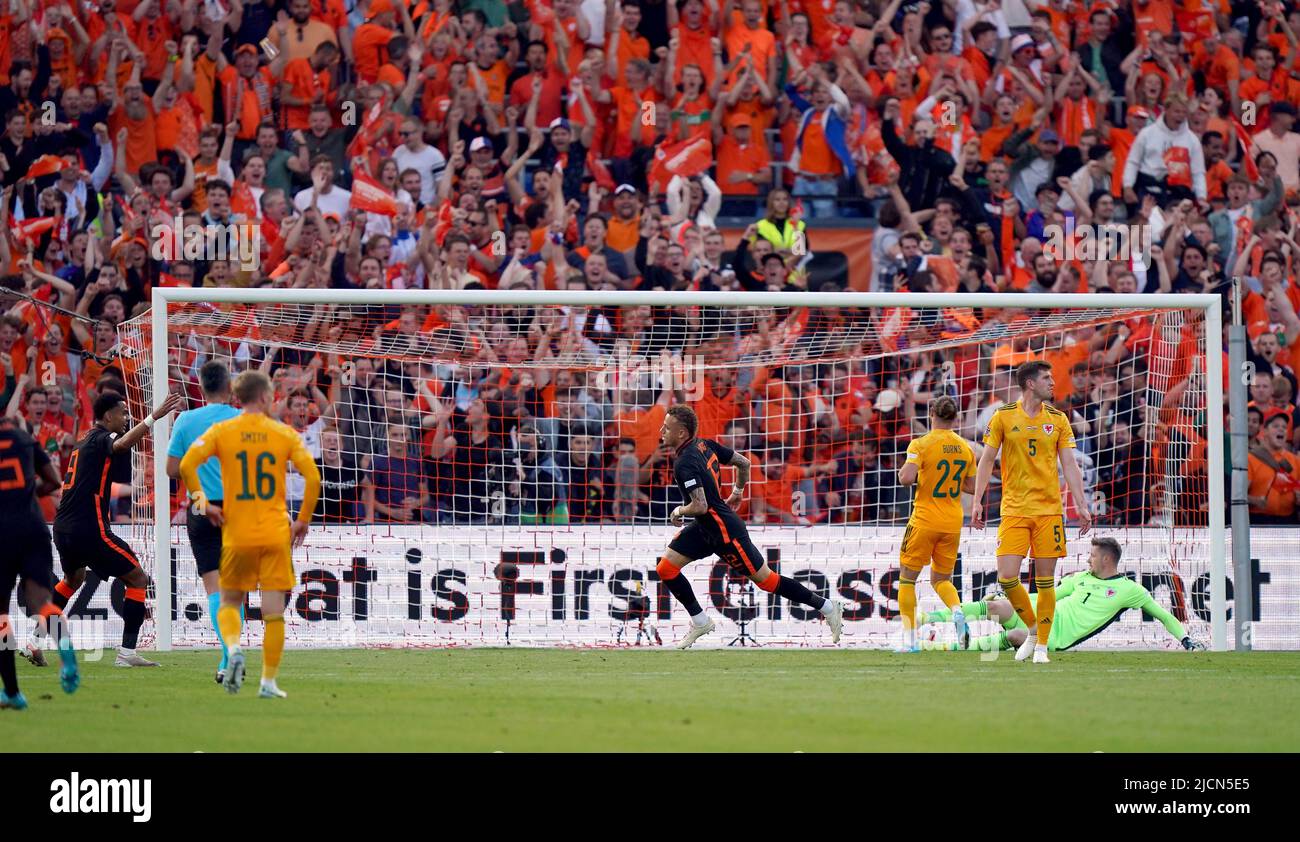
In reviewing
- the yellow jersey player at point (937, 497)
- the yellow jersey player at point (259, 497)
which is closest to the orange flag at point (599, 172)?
the yellow jersey player at point (937, 497)

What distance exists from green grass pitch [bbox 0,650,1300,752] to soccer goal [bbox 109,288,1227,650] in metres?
1.60

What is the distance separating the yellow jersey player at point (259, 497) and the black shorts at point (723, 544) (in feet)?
14.9

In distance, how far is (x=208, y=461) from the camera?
1162cm

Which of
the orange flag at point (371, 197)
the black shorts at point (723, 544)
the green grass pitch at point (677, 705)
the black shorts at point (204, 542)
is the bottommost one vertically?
the green grass pitch at point (677, 705)

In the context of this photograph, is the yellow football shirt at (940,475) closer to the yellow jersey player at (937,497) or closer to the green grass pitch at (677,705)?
the yellow jersey player at (937,497)

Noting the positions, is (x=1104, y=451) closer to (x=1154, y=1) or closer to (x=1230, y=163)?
(x=1230, y=163)

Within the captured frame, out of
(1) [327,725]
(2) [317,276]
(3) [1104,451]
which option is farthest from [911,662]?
(2) [317,276]

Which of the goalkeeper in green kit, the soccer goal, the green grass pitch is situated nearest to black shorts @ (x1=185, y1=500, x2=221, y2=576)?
the green grass pitch

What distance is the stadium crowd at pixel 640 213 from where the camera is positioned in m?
16.2

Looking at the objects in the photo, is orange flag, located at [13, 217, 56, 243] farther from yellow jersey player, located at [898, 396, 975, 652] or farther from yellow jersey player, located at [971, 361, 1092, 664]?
yellow jersey player, located at [971, 361, 1092, 664]

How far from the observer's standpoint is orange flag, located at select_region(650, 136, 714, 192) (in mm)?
19219

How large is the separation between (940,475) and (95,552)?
22.4 feet

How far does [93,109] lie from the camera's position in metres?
18.9

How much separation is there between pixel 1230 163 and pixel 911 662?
10.0m
